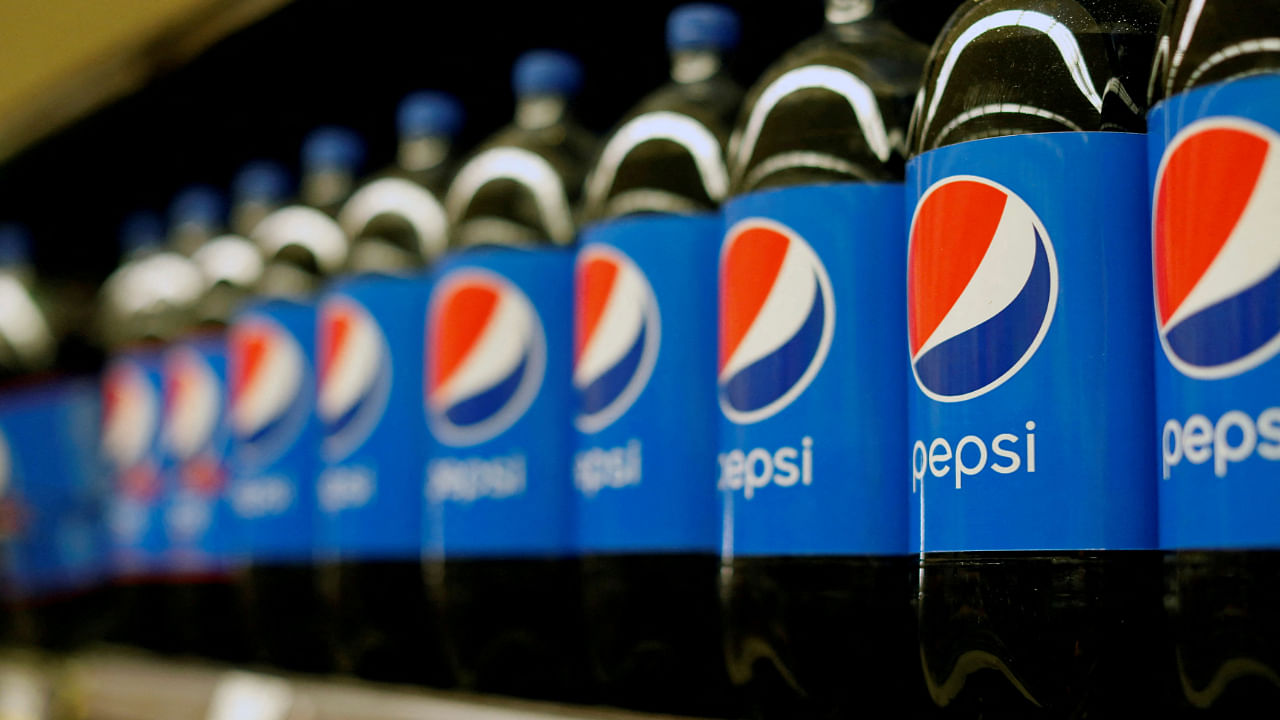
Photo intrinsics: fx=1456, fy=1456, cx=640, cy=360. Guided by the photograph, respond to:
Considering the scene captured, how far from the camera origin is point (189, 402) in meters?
1.75

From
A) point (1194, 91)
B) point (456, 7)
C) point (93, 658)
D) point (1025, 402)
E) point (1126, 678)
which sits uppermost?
point (456, 7)

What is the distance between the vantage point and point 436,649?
4.51 ft

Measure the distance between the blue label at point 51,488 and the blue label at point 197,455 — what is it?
0.26 metres

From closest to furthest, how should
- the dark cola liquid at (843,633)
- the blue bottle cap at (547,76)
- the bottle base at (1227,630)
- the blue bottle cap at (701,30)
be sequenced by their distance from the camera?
the bottle base at (1227,630), the dark cola liquid at (843,633), the blue bottle cap at (701,30), the blue bottle cap at (547,76)

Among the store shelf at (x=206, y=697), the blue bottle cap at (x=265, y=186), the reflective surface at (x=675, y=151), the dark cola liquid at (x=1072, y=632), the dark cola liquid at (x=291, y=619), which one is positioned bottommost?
the store shelf at (x=206, y=697)

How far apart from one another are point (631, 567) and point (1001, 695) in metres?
0.34

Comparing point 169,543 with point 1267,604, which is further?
point 169,543

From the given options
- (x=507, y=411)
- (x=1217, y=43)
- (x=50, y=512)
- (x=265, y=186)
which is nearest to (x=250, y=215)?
(x=265, y=186)

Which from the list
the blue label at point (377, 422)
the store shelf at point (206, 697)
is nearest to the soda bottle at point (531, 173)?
the blue label at point (377, 422)

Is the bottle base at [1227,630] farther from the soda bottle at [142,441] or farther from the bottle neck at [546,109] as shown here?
the soda bottle at [142,441]

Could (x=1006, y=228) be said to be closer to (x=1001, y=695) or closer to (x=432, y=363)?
(x=1001, y=695)

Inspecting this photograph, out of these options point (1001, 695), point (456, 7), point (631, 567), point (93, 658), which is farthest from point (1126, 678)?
point (93, 658)

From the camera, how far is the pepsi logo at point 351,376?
1.37 metres

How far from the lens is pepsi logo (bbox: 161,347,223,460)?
67.4 inches
